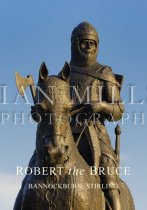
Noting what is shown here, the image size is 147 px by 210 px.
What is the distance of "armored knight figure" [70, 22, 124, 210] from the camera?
10.4 meters

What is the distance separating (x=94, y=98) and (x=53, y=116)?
108 inches

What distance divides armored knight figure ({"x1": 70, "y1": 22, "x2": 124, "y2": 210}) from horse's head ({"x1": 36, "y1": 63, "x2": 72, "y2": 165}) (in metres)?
1.58

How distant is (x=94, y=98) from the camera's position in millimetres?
10984

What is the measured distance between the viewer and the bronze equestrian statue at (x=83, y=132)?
332 inches

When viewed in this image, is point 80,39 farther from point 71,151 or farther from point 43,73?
point 71,151

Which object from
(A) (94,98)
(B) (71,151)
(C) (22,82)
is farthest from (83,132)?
(C) (22,82)

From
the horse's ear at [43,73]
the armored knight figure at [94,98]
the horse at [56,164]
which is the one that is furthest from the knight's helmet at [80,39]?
the horse's ear at [43,73]

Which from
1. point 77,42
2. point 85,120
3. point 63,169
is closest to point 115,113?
point 85,120

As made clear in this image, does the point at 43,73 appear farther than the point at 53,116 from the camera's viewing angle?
Yes

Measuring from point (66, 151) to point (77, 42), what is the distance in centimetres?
345

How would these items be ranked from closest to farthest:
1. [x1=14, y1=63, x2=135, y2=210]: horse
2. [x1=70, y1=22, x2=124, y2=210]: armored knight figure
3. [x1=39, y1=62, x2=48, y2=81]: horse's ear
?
[x1=14, y1=63, x2=135, y2=210]: horse
[x1=39, y1=62, x2=48, y2=81]: horse's ear
[x1=70, y1=22, x2=124, y2=210]: armored knight figure

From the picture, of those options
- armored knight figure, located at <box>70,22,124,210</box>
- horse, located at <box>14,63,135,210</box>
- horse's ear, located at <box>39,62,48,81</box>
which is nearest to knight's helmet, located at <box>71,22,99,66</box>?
armored knight figure, located at <box>70,22,124,210</box>

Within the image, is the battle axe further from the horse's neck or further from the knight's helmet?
the knight's helmet

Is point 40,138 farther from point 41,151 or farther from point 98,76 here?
point 98,76
